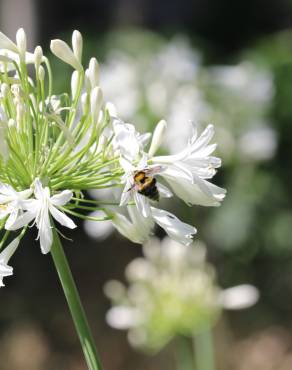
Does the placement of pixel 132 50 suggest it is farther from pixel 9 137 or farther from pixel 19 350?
pixel 9 137

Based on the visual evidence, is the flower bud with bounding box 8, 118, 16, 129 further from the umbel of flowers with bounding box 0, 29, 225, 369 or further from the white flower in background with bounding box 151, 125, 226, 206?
the white flower in background with bounding box 151, 125, 226, 206

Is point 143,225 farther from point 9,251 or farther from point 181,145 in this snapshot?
point 181,145

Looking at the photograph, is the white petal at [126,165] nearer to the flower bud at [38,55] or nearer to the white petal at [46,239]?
the white petal at [46,239]

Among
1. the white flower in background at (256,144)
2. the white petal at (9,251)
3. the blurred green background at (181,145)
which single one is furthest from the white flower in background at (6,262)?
the white flower in background at (256,144)

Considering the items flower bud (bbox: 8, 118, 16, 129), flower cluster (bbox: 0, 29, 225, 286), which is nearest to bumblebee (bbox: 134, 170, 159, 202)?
flower cluster (bbox: 0, 29, 225, 286)

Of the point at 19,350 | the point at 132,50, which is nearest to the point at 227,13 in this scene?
the point at 132,50

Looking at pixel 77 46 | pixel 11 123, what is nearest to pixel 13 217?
pixel 11 123

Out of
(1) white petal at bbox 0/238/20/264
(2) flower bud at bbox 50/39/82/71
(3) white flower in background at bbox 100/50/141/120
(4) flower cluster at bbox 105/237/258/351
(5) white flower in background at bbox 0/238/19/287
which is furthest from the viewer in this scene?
(3) white flower in background at bbox 100/50/141/120
